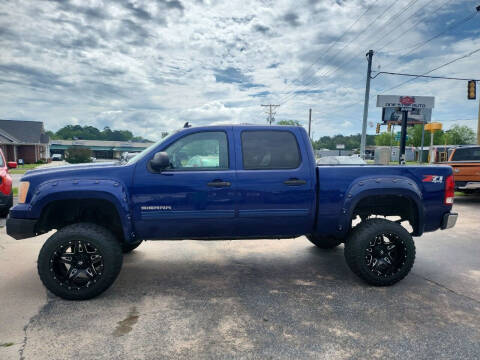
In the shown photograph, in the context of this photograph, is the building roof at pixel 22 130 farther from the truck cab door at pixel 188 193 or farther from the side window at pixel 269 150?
the side window at pixel 269 150

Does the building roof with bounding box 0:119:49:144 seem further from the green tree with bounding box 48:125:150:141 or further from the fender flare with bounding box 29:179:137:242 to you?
the green tree with bounding box 48:125:150:141

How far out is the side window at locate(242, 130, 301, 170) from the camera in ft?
12.1

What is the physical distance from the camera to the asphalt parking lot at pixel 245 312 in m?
2.54

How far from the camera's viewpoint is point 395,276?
12.3ft

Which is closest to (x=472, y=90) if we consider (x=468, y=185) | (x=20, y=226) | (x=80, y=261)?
(x=468, y=185)

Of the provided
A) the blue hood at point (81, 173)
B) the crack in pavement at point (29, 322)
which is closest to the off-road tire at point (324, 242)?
the blue hood at point (81, 173)

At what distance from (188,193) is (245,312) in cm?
136

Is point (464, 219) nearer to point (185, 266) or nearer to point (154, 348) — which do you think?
point (185, 266)

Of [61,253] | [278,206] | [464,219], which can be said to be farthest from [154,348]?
[464,219]

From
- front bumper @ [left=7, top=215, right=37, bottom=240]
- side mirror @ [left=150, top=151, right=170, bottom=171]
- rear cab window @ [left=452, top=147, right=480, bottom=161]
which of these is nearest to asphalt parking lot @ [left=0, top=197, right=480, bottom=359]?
front bumper @ [left=7, top=215, right=37, bottom=240]

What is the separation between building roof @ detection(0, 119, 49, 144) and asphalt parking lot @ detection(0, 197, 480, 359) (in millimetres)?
46156

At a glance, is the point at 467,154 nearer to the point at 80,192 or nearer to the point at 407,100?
the point at 80,192

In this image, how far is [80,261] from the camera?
11.3ft

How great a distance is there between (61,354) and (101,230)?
1306 millimetres
